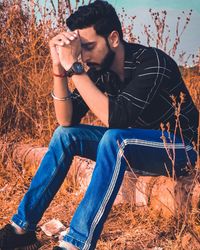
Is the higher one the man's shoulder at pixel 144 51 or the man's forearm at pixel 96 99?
the man's shoulder at pixel 144 51

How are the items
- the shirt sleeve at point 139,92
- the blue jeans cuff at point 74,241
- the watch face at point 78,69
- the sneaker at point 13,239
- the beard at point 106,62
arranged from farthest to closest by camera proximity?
the beard at point 106,62, the sneaker at point 13,239, the watch face at point 78,69, the shirt sleeve at point 139,92, the blue jeans cuff at point 74,241

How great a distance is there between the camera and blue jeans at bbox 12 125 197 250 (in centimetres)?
274

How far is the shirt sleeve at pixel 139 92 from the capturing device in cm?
290

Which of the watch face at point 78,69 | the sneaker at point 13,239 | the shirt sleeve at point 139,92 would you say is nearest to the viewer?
the shirt sleeve at point 139,92

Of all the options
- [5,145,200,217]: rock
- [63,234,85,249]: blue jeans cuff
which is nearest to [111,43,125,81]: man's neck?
[5,145,200,217]: rock

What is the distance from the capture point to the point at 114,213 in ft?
12.1

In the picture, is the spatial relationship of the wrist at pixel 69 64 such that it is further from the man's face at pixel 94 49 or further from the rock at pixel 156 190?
the rock at pixel 156 190

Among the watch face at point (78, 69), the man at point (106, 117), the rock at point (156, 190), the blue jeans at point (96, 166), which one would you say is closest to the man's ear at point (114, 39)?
the man at point (106, 117)

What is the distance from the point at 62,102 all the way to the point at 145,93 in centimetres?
63

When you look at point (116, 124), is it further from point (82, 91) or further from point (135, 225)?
point (135, 225)

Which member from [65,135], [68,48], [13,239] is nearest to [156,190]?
[65,135]

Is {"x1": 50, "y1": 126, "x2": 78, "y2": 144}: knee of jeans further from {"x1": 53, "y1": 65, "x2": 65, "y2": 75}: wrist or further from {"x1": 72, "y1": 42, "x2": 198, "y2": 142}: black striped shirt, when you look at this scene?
{"x1": 53, "y1": 65, "x2": 65, "y2": 75}: wrist

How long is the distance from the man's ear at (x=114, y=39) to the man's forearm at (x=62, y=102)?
0.38 m

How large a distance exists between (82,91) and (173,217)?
1039mm
